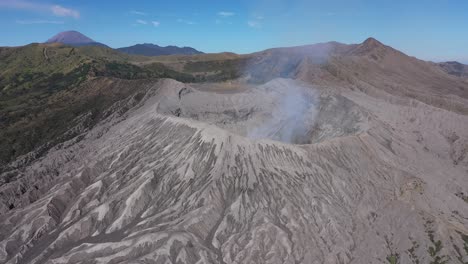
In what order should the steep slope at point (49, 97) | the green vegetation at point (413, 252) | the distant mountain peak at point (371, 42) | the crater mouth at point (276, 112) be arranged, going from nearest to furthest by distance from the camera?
the green vegetation at point (413, 252)
the crater mouth at point (276, 112)
the steep slope at point (49, 97)
the distant mountain peak at point (371, 42)

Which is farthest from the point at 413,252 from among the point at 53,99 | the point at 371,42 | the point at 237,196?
the point at 371,42

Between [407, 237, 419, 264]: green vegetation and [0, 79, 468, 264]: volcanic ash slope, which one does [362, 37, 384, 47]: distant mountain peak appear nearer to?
[0, 79, 468, 264]: volcanic ash slope

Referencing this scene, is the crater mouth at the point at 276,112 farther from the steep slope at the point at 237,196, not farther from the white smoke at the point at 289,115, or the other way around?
the steep slope at the point at 237,196

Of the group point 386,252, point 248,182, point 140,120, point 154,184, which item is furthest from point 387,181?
point 140,120

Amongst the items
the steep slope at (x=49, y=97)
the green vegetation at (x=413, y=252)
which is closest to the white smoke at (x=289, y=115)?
the green vegetation at (x=413, y=252)

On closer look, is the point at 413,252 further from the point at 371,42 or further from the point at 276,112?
the point at 371,42

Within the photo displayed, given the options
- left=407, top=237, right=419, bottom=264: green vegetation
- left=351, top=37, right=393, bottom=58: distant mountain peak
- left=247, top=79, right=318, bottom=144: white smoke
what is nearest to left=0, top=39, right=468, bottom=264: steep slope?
left=407, top=237, right=419, bottom=264: green vegetation

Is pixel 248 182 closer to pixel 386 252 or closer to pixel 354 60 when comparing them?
pixel 386 252
